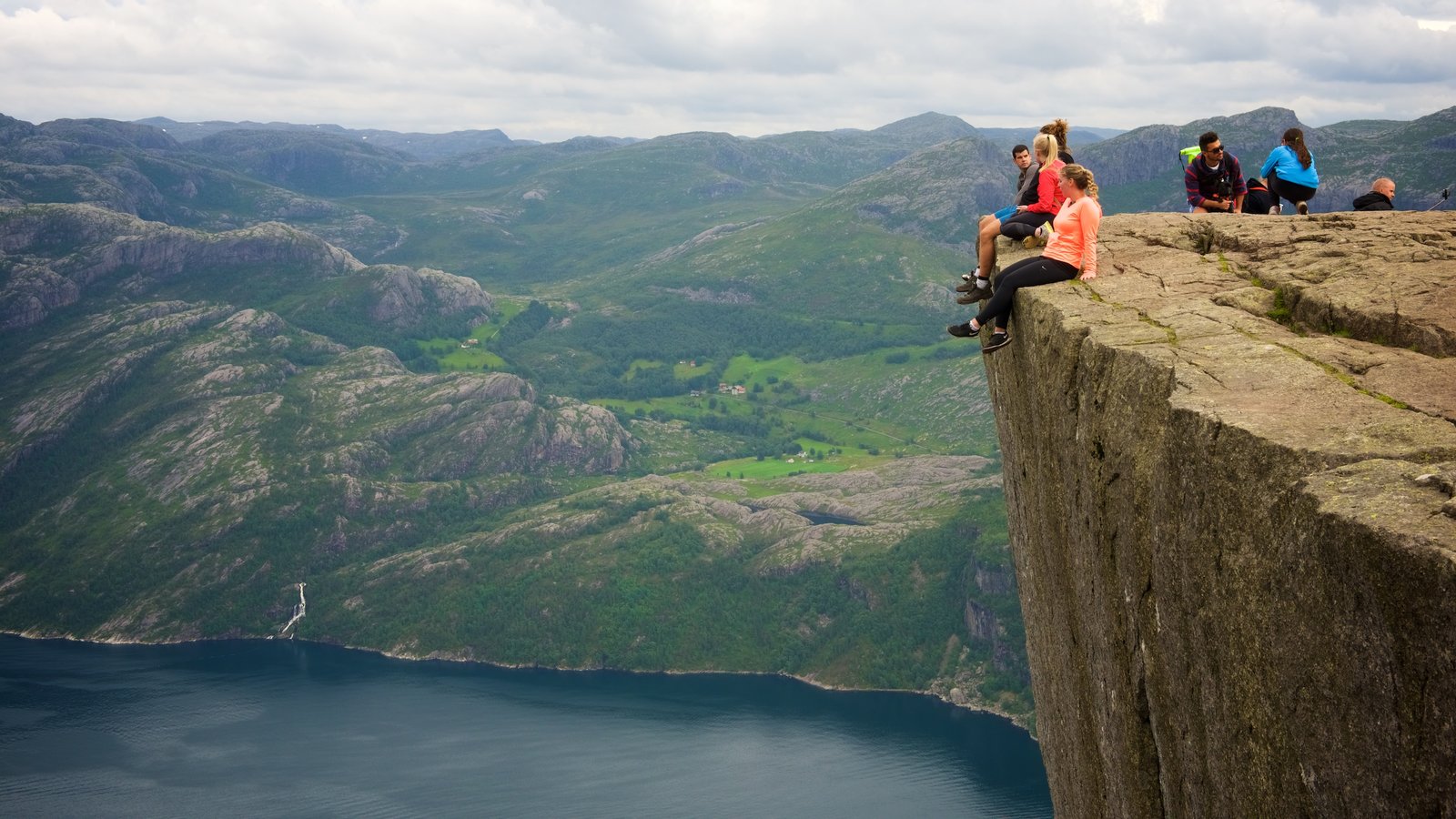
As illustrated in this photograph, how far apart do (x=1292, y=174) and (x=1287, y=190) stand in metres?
0.44

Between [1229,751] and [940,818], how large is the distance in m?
156

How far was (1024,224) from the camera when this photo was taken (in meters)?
22.4

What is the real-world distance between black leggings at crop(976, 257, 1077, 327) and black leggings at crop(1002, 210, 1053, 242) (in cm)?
431

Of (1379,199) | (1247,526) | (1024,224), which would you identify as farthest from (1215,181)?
(1247,526)

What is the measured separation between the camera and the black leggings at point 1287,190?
2831cm

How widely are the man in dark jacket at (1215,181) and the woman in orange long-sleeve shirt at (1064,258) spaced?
1087 centimetres

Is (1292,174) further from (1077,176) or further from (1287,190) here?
(1077,176)

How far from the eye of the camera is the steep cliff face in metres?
7.39

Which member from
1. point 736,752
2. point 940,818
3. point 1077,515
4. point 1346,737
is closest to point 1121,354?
point 1077,515

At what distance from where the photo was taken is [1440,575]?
687cm

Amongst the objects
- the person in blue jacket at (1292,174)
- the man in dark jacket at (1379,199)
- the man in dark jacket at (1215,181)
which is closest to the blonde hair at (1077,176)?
the man in dark jacket at (1215,181)

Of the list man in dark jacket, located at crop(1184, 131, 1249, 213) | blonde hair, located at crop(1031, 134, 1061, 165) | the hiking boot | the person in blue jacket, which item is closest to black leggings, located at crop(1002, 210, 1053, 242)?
blonde hair, located at crop(1031, 134, 1061, 165)

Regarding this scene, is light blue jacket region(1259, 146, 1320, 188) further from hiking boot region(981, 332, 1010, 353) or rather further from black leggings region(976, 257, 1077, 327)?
hiking boot region(981, 332, 1010, 353)

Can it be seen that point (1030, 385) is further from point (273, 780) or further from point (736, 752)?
point (273, 780)
